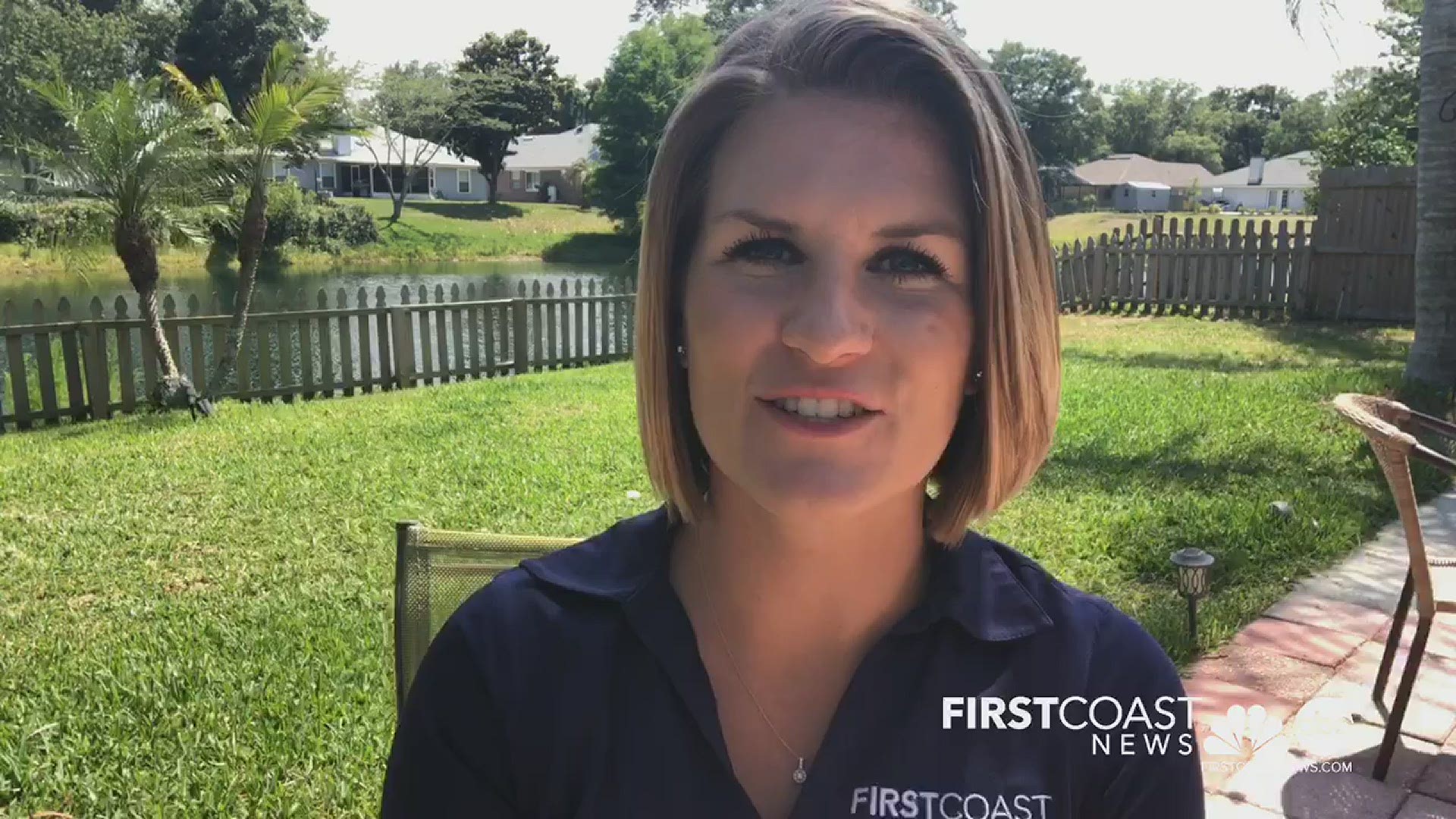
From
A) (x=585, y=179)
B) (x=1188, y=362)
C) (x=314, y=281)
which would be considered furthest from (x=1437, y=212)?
(x=585, y=179)

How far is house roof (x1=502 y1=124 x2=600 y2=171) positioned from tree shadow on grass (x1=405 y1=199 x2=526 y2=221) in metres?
8.94

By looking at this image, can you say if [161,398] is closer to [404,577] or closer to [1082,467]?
[1082,467]

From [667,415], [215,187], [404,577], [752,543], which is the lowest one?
[404,577]

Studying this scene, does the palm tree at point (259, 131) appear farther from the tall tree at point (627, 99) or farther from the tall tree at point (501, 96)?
the tall tree at point (501, 96)

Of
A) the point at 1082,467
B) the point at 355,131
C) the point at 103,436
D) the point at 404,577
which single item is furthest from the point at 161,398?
the point at 404,577

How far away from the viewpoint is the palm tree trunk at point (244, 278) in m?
8.59

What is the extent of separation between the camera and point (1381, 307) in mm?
12312

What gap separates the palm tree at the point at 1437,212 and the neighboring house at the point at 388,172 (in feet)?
150

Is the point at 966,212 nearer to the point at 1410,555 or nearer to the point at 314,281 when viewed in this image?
the point at 1410,555

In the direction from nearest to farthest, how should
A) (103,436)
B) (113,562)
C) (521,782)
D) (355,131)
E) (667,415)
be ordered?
1. (521,782)
2. (667,415)
3. (113,562)
4. (103,436)
5. (355,131)

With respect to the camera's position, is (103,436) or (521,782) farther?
(103,436)

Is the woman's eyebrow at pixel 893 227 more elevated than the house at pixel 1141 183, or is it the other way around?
the house at pixel 1141 183

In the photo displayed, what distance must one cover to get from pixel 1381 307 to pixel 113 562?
1287 cm

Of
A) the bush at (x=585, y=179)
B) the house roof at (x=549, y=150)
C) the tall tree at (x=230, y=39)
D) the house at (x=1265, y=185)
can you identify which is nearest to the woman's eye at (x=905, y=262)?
the bush at (x=585, y=179)
